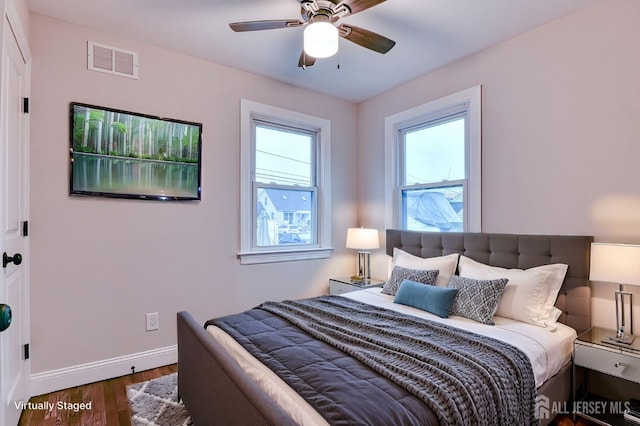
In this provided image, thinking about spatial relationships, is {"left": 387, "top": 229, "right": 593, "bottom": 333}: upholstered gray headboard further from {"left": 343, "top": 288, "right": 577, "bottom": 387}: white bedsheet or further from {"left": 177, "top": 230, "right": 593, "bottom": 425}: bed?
{"left": 343, "top": 288, "right": 577, "bottom": 387}: white bedsheet

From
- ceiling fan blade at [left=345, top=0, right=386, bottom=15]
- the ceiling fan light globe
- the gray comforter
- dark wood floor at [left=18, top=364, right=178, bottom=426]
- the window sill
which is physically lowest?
dark wood floor at [left=18, top=364, right=178, bottom=426]

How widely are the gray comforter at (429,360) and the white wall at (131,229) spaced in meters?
1.08

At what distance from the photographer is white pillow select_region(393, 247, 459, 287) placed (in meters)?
2.79

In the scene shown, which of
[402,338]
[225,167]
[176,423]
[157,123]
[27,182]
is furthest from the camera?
[225,167]

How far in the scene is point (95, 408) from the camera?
7.48 ft

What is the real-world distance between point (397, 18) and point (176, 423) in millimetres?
3105

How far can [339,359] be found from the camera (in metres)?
1.60

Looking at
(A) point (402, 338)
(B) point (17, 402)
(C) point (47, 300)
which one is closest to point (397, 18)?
(A) point (402, 338)

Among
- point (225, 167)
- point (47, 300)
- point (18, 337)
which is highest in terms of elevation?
point (225, 167)

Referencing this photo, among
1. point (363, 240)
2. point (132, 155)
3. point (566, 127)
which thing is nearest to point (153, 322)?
point (132, 155)

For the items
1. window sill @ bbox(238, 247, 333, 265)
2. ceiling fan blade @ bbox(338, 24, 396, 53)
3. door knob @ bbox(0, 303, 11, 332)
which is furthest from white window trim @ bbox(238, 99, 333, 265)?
door knob @ bbox(0, 303, 11, 332)

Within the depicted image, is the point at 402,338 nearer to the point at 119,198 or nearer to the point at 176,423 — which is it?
the point at 176,423

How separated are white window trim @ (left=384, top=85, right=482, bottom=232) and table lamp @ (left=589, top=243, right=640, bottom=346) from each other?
981mm

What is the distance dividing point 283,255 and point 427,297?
1.67 m
